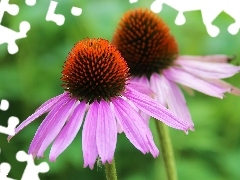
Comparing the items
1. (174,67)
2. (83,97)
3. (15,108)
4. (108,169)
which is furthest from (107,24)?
(108,169)

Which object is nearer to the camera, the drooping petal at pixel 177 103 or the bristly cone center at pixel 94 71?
the bristly cone center at pixel 94 71

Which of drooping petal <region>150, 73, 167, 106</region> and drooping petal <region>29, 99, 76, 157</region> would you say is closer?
drooping petal <region>29, 99, 76, 157</region>

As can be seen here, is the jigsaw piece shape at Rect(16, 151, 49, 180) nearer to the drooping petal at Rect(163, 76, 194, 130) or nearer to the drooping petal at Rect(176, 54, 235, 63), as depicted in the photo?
the drooping petal at Rect(163, 76, 194, 130)

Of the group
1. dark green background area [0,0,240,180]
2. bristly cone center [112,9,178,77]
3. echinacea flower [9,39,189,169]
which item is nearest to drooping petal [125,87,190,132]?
echinacea flower [9,39,189,169]

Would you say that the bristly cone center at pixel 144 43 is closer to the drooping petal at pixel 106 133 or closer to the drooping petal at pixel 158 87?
the drooping petal at pixel 158 87

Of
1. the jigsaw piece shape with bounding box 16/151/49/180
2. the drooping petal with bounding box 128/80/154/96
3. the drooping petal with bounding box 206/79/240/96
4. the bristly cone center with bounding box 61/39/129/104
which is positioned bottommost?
the drooping petal with bounding box 206/79/240/96

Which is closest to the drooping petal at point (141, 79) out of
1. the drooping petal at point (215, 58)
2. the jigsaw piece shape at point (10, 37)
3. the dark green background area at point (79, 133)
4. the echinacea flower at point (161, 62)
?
the echinacea flower at point (161, 62)

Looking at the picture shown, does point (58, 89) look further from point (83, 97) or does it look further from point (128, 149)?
point (83, 97)

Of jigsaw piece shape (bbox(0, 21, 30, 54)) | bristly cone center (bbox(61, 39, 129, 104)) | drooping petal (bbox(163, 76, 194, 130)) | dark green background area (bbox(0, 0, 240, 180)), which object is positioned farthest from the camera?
dark green background area (bbox(0, 0, 240, 180))
